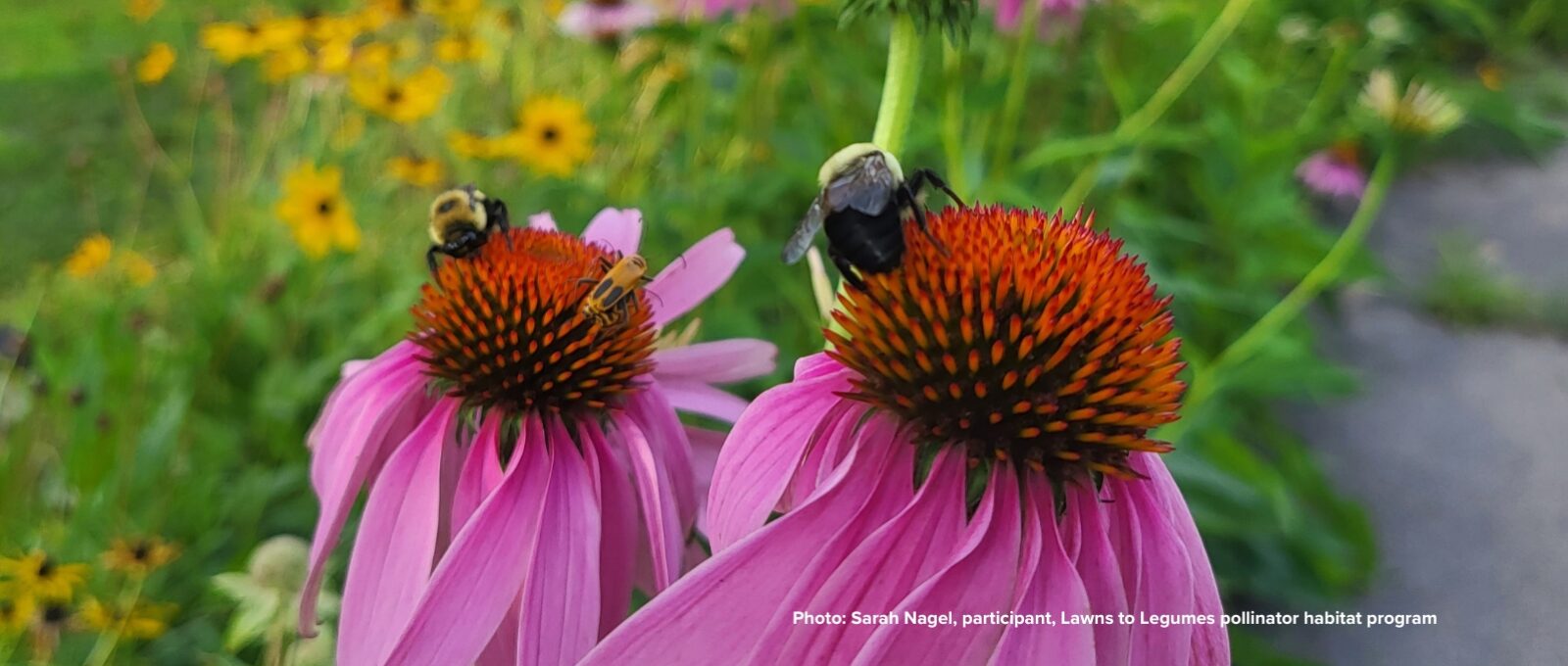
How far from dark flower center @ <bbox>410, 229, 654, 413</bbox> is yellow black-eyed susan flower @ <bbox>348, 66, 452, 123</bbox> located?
40.1 inches

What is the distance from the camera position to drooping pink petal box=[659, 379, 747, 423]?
1.94 ft

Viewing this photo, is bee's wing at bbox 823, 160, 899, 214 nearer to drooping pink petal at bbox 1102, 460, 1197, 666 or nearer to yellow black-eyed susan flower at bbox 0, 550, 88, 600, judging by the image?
drooping pink petal at bbox 1102, 460, 1197, 666

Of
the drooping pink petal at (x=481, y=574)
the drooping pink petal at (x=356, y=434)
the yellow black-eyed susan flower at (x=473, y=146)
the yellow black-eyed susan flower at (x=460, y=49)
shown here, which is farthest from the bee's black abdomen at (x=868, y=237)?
the yellow black-eyed susan flower at (x=460, y=49)

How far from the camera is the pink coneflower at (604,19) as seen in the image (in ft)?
5.40

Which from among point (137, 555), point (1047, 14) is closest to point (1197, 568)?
point (137, 555)

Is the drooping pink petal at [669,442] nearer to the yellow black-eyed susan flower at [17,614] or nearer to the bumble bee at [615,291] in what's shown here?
the bumble bee at [615,291]

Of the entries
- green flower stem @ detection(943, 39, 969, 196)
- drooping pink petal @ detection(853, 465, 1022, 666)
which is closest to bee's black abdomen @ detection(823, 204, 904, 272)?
drooping pink petal @ detection(853, 465, 1022, 666)

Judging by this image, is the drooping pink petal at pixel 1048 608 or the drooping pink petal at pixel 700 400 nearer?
the drooping pink petal at pixel 1048 608

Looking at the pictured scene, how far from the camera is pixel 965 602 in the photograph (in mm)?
371

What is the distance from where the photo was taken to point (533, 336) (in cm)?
54

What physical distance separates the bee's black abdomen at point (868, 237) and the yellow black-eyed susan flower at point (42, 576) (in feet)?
2.71

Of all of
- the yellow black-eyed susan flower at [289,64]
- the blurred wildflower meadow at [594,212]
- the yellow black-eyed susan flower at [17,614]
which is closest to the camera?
the yellow black-eyed susan flower at [17,614]

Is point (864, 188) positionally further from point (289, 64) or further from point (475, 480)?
point (289, 64)

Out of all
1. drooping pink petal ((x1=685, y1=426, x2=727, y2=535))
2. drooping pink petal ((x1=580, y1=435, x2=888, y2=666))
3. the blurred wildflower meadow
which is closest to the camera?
drooping pink petal ((x1=580, y1=435, x2=888, y2=666))
